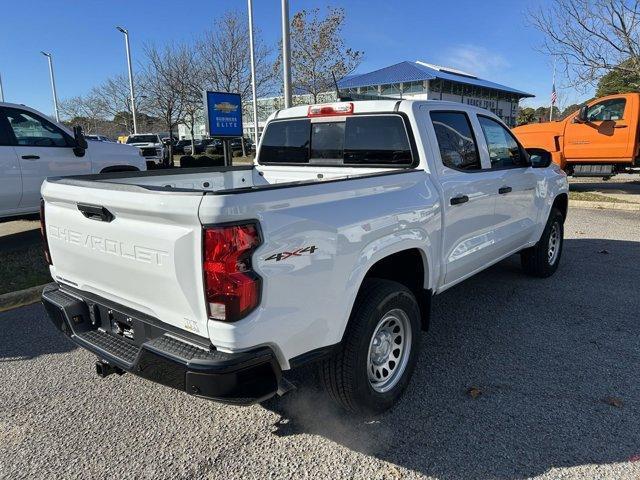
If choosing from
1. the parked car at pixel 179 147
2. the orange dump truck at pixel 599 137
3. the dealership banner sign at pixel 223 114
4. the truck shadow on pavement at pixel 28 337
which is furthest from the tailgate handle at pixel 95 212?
the parked car at pixel 179 147

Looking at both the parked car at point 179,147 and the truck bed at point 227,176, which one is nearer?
the truck bed at point 227,176

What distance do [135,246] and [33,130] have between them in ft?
19.4

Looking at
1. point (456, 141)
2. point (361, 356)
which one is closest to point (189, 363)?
point (361, 356)

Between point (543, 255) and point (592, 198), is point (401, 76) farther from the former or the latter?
point (543, 255)

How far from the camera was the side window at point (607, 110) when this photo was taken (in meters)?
12.1

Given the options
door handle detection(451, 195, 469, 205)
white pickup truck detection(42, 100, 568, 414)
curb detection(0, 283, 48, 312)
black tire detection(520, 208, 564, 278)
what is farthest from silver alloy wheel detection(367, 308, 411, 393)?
curb detection(0, 283, 48, 312)

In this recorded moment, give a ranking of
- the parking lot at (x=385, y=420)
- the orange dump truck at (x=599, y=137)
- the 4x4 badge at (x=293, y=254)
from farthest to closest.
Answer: the orange dump truck at (x=599, y=137) → the parking lot at (x=385, y=420) → the 4x4 badge at (x=293, y=254)

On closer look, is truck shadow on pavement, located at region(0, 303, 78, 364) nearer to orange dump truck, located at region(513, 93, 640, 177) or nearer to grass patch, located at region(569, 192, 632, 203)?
orange dump truck, located at region(513, 93, 640, 177)

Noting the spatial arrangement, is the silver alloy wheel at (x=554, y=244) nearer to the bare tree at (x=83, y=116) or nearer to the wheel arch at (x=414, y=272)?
the wheel arch at (x=414, y=272)

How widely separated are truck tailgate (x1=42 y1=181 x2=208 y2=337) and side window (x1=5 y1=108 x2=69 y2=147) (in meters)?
4.82

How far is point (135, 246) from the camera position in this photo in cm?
237

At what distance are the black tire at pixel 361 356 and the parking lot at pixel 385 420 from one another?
0.19 m

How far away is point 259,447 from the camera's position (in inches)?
109

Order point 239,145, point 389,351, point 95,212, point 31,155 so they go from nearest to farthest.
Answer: point 95,212
point 389,351
point 31,155
point 239,145
